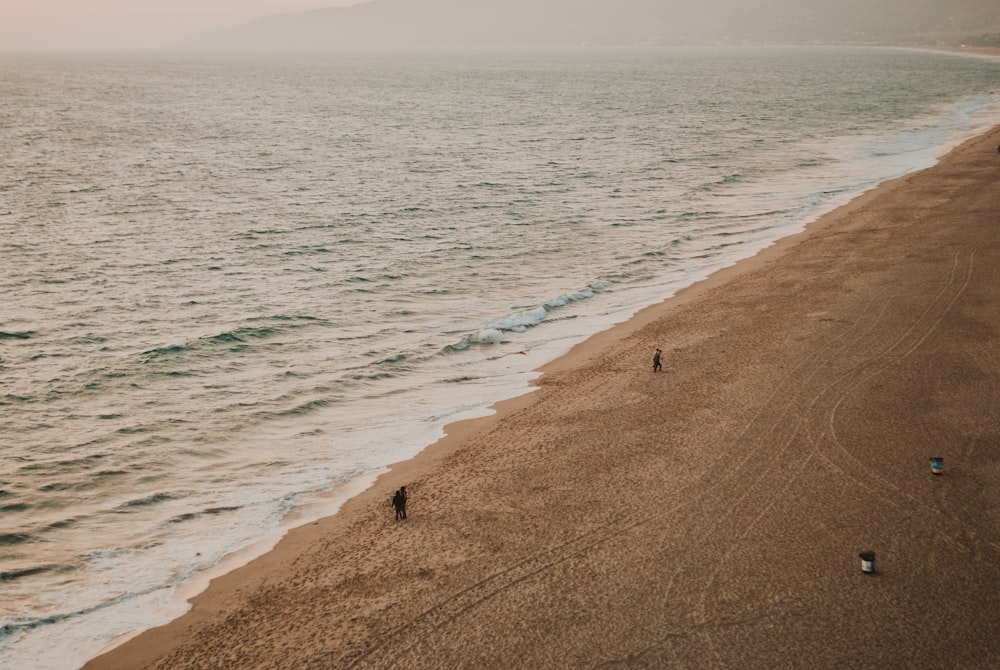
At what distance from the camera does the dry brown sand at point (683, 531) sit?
53.7 ft

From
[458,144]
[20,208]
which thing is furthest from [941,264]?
[458,144]

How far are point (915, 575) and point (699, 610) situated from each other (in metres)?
4.77

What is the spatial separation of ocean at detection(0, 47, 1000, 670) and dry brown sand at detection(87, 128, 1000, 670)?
224cm

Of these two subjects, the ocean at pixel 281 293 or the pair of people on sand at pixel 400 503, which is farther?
the ocean at pixel 281 293

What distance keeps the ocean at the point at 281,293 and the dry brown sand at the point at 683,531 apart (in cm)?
224

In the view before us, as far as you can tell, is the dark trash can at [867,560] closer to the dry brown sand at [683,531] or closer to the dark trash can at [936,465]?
the dry brown sand at [683,531]

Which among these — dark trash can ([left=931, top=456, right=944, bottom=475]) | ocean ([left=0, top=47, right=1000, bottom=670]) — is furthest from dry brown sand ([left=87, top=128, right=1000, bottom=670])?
ocean ([left=0, top=47, right=1000, bottom=670])

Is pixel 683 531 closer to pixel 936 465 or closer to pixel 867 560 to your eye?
pixel 867 560

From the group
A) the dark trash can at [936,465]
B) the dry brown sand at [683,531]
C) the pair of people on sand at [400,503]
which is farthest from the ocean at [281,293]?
the dark trash can at [936,465]

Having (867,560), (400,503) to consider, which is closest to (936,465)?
(867,560)

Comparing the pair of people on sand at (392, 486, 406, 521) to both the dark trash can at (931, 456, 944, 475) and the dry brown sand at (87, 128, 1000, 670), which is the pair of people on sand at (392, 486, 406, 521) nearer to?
the dry brown sand at (87, 128, 1000, 670)

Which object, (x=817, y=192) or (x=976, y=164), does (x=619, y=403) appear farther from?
(x=976, y=164)

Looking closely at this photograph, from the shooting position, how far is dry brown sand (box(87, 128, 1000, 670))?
1638cm

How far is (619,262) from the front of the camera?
47188 mm
